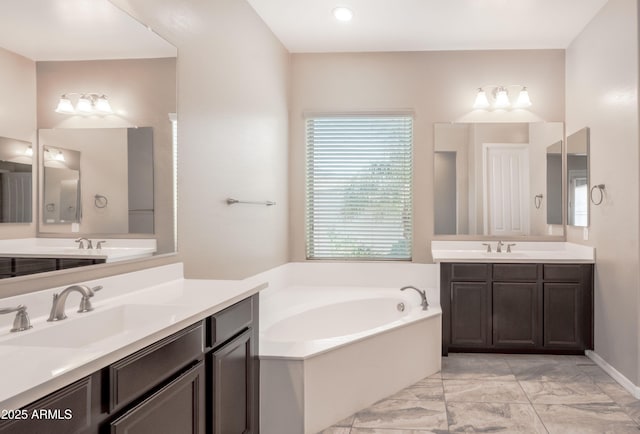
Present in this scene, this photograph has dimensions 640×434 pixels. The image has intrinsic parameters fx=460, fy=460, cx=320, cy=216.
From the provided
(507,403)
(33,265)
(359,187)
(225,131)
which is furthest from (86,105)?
(359,187)

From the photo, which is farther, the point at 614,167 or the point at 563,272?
the point at 563,272

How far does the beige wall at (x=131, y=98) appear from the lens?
5.32ft

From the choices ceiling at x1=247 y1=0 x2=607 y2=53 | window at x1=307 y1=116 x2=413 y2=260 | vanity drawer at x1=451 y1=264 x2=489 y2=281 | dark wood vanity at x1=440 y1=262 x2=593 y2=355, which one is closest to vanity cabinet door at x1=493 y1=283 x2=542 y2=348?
dark wood vanity at x1=440 y1=262 x2=593 y2=355

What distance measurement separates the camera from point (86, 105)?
5.82 feet

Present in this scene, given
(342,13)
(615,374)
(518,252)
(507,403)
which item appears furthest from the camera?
(518,252)

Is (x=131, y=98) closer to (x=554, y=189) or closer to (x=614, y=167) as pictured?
(x=614, y=167)

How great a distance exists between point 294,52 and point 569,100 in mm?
2610

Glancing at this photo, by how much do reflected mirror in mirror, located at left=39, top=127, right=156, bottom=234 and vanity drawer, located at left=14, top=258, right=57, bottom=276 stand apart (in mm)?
110

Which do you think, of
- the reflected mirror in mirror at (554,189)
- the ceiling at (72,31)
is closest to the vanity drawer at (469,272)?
the reflected mirror in mirror at (554,189)

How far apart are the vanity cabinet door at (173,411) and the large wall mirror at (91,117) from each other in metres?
0.68

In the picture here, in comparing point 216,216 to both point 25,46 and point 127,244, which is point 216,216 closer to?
point 127,244

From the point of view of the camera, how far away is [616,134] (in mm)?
3215

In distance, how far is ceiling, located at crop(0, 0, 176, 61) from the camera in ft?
4.83

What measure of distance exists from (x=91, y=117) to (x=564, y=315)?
3.68m
